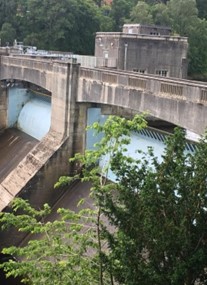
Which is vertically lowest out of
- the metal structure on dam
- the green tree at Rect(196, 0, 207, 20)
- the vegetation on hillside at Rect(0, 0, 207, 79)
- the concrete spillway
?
the concrete spillway

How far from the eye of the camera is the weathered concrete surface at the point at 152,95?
11.9 metres

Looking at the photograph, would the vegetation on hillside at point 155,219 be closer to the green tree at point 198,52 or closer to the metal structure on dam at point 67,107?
the metal structure on dam at point 67,107

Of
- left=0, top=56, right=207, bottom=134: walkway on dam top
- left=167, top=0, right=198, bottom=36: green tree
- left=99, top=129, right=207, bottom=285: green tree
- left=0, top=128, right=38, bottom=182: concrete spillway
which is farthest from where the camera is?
left=167, top=0, right=198, bottom=36: green tree

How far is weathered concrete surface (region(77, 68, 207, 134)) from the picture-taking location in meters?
11.9

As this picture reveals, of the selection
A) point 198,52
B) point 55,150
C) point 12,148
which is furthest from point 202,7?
point 55,150

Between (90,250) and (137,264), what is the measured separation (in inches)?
283

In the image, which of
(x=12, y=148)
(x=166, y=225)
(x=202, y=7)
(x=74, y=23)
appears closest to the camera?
(x=166, y=225)

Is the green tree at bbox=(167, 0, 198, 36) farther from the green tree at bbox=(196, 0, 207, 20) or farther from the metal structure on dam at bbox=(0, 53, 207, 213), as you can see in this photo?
the metal structure on dam at bbox=(0, 53, 207, 213)

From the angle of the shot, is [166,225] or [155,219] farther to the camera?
[155,219]

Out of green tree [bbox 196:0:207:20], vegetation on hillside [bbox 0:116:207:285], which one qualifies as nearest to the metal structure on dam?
vegetation on hillside [bbox 0:116:207:285]

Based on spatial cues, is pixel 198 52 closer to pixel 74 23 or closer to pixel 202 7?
pixel 74 23

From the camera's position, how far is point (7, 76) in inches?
974

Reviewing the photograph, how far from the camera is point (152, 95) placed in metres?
13.5

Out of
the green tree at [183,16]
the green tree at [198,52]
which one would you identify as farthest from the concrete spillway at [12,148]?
the green tree at [183,16]
